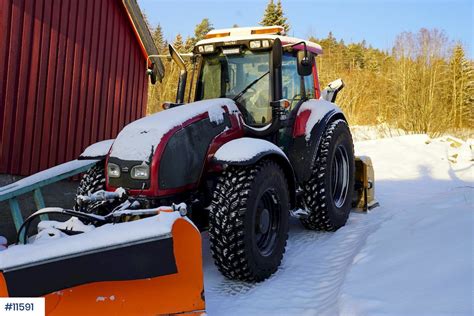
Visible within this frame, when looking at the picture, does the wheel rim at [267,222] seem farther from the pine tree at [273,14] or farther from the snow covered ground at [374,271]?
the pine tree at [273,14]

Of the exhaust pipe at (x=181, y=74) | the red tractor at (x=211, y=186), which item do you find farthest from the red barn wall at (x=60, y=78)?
the exhaust pipe at (x=181, y=74)

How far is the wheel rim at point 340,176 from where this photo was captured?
550 centimetres

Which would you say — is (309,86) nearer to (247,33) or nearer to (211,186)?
(247,33)

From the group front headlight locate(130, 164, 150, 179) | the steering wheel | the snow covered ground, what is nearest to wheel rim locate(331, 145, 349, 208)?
the snow covered ground

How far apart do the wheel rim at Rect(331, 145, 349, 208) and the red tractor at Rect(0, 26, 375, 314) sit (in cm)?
2

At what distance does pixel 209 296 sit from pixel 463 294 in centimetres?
176

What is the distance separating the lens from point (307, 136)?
15.6ft

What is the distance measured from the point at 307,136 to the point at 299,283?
1689 millimetres

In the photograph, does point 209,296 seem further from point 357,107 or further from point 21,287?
point 357,107

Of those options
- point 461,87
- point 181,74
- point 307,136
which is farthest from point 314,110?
point 461,87

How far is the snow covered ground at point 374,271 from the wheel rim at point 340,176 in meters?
0.35

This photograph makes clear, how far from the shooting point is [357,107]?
24.3 m

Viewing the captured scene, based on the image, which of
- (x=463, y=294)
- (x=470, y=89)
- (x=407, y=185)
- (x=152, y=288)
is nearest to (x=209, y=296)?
(x=152, y=288)

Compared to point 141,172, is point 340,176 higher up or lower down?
lower down
